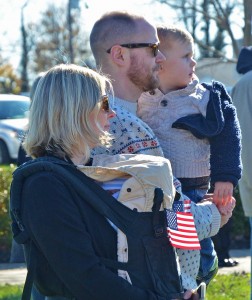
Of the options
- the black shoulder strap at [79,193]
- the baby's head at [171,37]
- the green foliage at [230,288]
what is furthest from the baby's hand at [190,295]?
the green foliage at [230,288]

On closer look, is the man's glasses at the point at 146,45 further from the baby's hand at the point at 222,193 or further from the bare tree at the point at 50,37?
the bare tree at the point at 50,37

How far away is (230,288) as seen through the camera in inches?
305

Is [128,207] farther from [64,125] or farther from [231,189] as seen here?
[231,189]

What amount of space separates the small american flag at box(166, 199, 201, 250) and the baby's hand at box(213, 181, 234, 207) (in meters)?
0.31

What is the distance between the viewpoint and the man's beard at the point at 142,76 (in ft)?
11.7

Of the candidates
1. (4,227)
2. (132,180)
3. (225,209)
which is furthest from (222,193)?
(4,227)

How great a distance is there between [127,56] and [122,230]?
3.43 ft

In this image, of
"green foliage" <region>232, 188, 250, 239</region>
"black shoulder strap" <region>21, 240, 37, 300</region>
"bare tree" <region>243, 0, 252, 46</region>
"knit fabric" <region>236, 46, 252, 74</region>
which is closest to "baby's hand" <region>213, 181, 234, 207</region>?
"black shoulder strap" <region>21, 240, 37, 300</region>

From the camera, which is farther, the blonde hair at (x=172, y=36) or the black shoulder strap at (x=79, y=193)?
the blonde hair at (x=172, y=36)

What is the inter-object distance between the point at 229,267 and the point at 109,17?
5.95 metres

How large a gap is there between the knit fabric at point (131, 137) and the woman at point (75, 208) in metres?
0.36

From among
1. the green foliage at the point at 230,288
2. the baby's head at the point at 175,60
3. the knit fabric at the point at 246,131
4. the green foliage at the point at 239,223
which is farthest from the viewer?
the green foliage at the point at 239,223

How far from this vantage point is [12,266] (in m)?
9.17

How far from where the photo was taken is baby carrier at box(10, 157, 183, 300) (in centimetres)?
279
